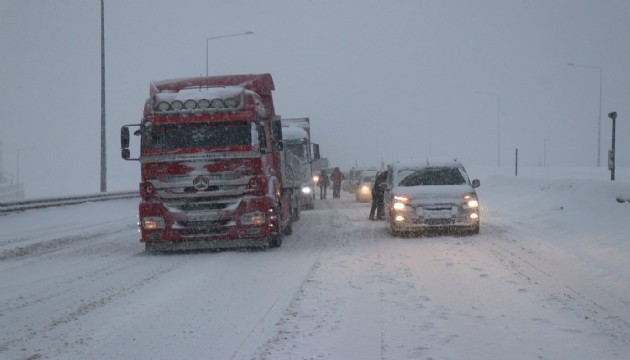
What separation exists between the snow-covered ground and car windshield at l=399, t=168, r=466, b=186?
1368 millimetres

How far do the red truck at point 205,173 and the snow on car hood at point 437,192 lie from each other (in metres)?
3.02

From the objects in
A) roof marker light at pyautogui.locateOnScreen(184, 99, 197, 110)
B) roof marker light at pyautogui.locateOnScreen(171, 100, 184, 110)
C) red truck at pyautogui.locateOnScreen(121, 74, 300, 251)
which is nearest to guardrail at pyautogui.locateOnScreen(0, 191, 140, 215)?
red truck at pyautogui.locateOnScreen(121, 74, 300, 251)

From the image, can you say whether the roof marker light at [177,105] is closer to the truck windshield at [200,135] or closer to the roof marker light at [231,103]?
the truck windshield at [200,135]

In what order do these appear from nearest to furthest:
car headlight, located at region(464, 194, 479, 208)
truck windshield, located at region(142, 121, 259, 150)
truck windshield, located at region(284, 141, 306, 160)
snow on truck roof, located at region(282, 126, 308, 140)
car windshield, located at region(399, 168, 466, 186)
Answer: truck windshield, located at region(142, 121, 259, 150) → car headlight, located at region(464, 194, 479, 208) → car windshield, located at region(399, 168, 466, 186) → truck windshield, located at region(284, 141, 306, 160) → snow on truck roof, located at region(282, 126, 308, 140)

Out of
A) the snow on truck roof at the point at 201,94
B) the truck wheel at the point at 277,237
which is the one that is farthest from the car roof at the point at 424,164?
the snow on truck roof at the point at 201,94

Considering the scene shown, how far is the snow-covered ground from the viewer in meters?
6.02

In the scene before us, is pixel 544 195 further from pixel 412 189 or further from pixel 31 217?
pixel 31 217

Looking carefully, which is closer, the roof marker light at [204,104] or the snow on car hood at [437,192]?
the roof marker light at [204,104]

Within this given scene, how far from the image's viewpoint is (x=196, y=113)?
528 inches

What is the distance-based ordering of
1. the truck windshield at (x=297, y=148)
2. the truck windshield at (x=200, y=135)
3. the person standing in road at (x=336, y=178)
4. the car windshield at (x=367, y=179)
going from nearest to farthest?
the truck windshield at (x=200, y=135), the truck windshield at (x=297, y=148), the car windshield at (x=367, y=179), the person standing in road at (x=336, y=178)

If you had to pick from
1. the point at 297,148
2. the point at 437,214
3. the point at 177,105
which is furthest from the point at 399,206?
the point at 297,148

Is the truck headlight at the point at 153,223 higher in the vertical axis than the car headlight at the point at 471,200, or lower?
lower

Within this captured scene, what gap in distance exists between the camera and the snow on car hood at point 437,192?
584 inches

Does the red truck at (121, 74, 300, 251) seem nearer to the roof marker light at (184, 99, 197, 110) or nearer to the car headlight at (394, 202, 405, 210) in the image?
the roof marker light at (184, 99, 197, 110)
